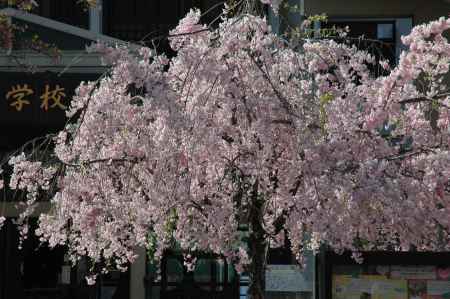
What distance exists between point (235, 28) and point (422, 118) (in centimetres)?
219

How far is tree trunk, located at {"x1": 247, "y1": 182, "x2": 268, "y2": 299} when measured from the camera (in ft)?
27.5

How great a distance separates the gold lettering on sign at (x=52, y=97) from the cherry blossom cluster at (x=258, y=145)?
4.42 m

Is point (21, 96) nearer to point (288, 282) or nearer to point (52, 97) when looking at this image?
point (52, 97)

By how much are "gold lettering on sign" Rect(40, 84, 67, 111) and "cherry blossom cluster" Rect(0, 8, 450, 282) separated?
4.42m

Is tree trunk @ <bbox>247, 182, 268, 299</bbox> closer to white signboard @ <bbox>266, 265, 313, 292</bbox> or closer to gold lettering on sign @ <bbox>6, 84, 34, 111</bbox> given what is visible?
white signboard @ <bbox>266, 265, 313, 292</bbox>

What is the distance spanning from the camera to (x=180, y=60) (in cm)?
775

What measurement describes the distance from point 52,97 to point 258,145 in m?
6.01

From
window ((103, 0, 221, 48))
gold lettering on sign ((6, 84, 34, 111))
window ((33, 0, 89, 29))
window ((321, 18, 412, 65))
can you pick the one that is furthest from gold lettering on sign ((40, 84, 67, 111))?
window ((321, 18, 412, 65))

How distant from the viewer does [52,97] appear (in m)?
13.0

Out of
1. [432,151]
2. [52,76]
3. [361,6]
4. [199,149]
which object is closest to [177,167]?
[199,149]

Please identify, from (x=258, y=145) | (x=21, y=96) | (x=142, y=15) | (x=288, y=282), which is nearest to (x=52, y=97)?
(x=21, y=96)

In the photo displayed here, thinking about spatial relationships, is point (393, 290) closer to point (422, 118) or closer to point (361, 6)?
point (422, 118)

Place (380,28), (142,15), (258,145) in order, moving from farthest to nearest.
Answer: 1. (142,15)
2. (380,28)
3. (258,145)

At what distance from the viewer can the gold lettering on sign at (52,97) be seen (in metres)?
13.0
